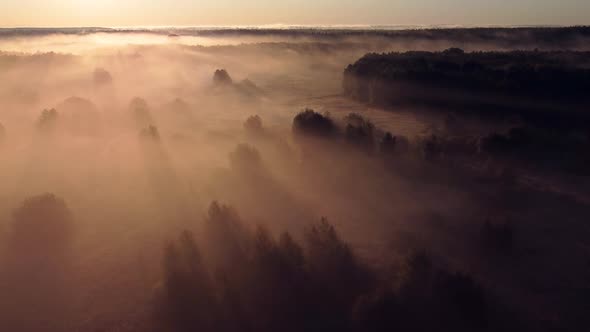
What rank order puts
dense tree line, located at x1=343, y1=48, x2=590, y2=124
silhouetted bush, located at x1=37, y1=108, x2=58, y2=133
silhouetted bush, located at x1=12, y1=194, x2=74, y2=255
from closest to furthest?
silhouetted bush, located at x1=12, y1=194, x2=74, y2=255 → silhouetted bush, located at x1=37, y1=108, x2=58, y2=133 → dense tree line, located at x1=343, y1=48, x2=590, y2=124

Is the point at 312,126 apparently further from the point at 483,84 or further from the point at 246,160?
the point at 483,84

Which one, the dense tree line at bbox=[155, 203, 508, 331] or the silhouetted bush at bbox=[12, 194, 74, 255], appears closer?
the dense tree line at bbox=[155, 203, 508, 331]

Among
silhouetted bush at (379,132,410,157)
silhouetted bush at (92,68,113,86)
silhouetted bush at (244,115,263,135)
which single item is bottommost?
silhouetted bush at (379,132,410,157)

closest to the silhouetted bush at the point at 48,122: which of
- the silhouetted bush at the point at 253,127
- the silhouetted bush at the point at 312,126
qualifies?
the silhouetted bush at the point at 253,127

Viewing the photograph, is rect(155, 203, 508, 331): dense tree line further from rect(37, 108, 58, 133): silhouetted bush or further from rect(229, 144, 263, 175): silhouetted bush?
rect(37, 108, 58, 133): silhouetted bush

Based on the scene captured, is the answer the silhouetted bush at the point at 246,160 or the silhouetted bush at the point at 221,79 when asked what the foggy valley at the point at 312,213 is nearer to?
the silhouetted bush at the point at 246,160

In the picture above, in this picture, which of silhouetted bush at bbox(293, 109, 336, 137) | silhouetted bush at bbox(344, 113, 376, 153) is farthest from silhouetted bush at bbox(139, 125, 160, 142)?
silhouetted bush at bbox(344, 113, 376, 153)

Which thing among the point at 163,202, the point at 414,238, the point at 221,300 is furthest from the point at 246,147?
the point at 221,300

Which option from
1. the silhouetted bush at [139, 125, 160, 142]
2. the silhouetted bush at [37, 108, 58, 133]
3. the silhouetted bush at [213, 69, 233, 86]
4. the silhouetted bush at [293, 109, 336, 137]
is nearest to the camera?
the silhouetted bush at [139, 125, 160, 142]

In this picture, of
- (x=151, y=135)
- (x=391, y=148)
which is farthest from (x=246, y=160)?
(x=151, y=135)

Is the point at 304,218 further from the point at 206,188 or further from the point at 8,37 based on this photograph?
the point at 8,37
